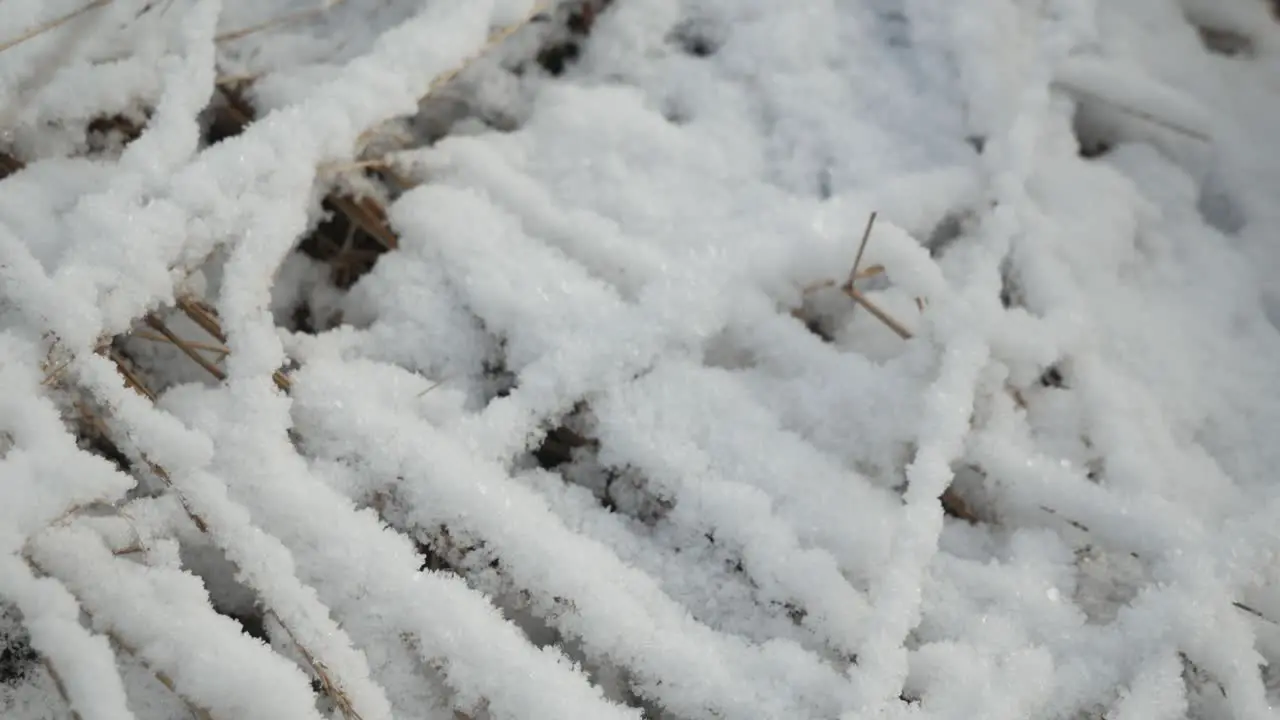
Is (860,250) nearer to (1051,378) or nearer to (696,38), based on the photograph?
(1051,378)

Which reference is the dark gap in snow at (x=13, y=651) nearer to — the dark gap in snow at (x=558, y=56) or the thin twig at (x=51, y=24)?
the thin twig at (x=51, y=24)

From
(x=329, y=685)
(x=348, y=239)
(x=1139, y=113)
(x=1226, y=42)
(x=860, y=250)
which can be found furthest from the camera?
(x=1226, y=42)

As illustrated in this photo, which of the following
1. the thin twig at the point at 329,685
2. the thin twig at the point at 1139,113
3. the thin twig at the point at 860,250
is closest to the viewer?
the thin twig at the point at 329,685

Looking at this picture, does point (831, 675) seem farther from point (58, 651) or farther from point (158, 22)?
point (158, 22)

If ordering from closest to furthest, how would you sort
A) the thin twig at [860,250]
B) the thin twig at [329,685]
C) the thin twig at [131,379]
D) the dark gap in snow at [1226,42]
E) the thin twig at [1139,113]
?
the thin twig at [329,685] → the thin twig at [131,379] → the thin twig at [860,250] → the thin twig at [1139,113] → the dark gap in snow at [1226,42]

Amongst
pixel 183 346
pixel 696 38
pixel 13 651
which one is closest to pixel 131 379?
pixel 183 346

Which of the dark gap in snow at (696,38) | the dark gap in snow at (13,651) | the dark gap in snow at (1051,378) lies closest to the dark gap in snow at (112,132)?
the dark gap in snow at (13,651)

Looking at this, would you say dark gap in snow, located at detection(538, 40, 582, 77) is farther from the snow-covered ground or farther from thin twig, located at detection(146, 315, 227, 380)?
thin twig, located at detection(146, 315, 227, 380)

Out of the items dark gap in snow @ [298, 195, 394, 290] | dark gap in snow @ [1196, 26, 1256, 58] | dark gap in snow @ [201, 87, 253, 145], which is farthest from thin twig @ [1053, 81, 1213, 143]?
dark gap in snow @ [201, 87, 253, 145]

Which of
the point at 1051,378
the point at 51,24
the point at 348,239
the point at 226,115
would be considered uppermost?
the point at 51,24
